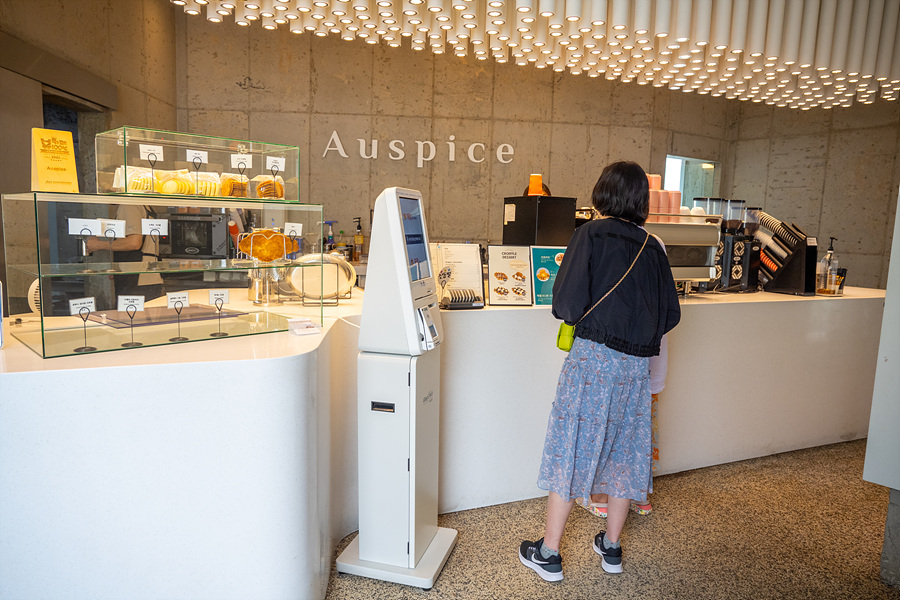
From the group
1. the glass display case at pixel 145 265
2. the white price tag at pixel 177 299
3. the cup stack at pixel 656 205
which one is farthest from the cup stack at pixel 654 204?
the white price tag at pixel 177 299

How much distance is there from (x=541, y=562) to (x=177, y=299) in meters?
1.82

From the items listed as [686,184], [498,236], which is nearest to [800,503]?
[498,236]

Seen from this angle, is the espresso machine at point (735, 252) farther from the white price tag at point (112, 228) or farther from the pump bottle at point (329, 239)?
the pump bottle at point (329, 239)

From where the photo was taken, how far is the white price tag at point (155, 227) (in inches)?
76.6

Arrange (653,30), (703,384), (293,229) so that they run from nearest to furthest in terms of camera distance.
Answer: (293,229) < (703,384) < (653,30)

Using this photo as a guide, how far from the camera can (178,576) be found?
71.3 inches

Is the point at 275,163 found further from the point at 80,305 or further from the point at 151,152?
the point at 80,305

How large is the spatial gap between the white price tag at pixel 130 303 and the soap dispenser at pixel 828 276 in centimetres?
440

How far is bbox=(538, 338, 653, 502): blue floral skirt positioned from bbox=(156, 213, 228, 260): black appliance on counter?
143 centimetres

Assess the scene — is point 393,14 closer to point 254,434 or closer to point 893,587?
point 254,434

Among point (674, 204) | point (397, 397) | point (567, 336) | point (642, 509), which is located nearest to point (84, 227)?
point (397, 397)

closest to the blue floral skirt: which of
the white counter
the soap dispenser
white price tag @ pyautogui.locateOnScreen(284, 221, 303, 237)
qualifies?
the white counter

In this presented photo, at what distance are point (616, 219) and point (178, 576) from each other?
6.45 feet

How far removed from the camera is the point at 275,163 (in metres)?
2.31
